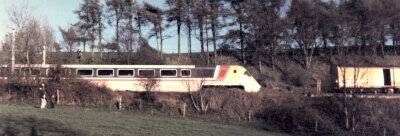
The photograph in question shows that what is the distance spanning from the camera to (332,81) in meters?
41.4

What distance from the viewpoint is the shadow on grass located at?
1696cm

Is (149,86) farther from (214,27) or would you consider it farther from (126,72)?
(214,27)

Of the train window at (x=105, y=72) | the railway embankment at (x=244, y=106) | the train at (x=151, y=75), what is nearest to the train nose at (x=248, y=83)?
the train at (x=151, y=75)

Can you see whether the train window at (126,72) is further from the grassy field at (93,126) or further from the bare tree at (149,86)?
the grassy field at (93,126)

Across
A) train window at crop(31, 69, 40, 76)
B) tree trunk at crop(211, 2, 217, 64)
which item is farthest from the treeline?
train window at crop(31, 69, 40, 76)

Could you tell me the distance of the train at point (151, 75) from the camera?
34375 millimetres

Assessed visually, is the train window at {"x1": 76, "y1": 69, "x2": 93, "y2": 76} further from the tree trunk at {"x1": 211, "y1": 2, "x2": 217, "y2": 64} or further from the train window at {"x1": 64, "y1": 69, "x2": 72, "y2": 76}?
the tree trunk at {"x1": 211, "y1": 2, "x2": 217, "y2": 64}

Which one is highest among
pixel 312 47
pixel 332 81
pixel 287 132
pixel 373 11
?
pixel 373 11

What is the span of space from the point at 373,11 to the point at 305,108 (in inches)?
1027

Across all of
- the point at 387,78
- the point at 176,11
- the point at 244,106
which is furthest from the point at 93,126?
the point at 176,11

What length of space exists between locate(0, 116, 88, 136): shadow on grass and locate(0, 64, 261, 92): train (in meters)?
14.1

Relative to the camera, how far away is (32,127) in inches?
715

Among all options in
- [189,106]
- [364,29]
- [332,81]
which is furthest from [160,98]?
[364,29]

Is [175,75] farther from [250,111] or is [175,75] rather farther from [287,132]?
[287,132]
